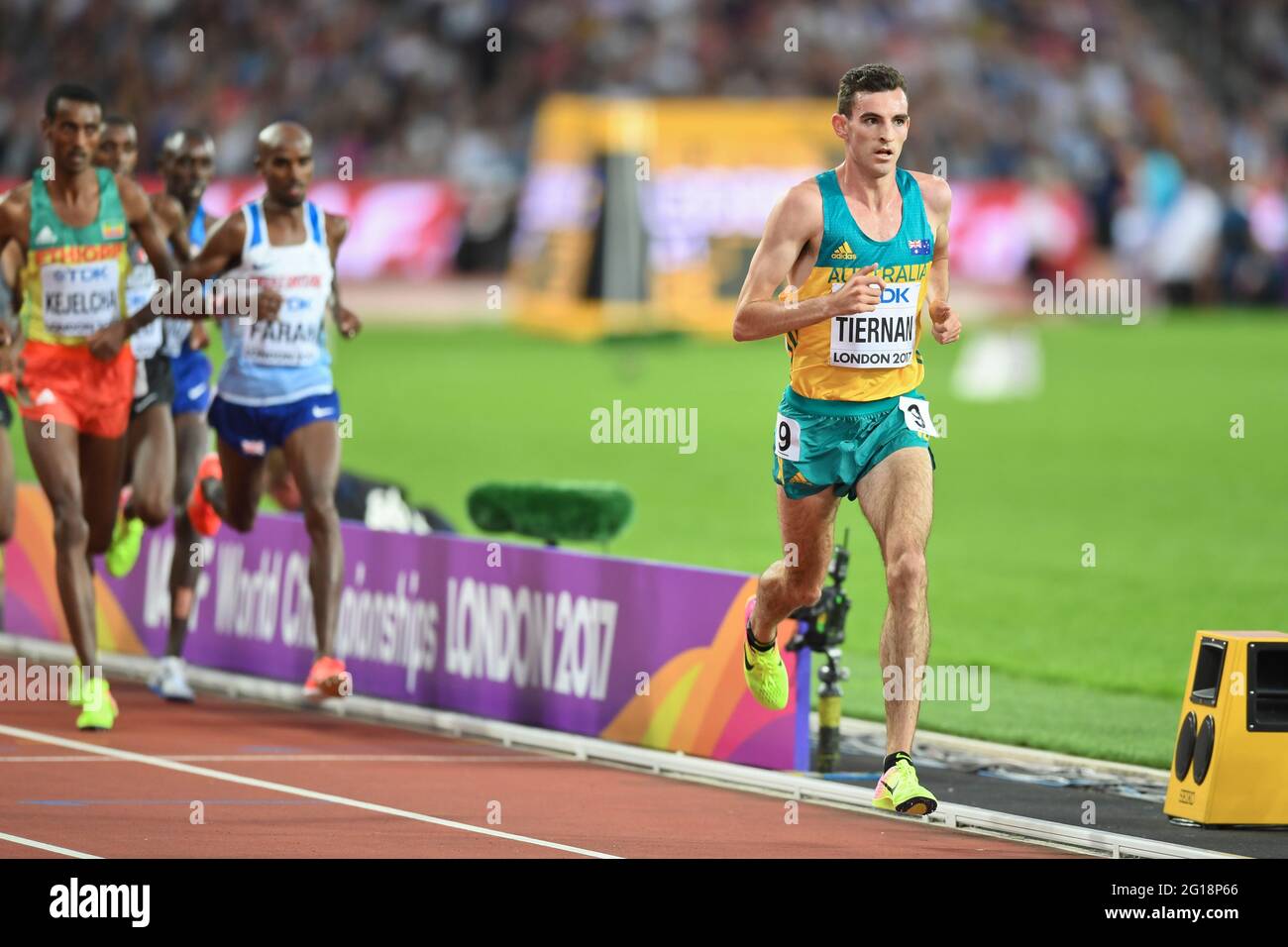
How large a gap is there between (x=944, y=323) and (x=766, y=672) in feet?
5.34

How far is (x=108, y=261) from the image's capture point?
10680mm

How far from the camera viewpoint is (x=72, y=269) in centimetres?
1060

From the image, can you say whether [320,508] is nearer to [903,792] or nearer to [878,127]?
[878,127]

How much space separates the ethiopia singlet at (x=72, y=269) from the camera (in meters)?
10.6

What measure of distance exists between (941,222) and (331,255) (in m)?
3.51

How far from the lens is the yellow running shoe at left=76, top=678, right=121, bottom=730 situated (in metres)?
10.3

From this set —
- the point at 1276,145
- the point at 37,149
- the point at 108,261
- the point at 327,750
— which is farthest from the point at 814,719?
the point at 1276,145

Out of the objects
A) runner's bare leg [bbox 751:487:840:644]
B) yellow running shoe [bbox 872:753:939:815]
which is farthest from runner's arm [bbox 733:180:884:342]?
yellow running shoe [bbox 872:753:939:815]

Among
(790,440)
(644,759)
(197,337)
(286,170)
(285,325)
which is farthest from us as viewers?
(197,337)

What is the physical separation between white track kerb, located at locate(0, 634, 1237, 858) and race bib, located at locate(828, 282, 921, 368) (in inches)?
67.7

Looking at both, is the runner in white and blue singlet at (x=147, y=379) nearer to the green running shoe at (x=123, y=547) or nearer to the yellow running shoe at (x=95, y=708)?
the green running shoe at (x=123, y=547)

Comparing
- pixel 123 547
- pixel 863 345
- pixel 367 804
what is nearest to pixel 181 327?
pixel 123 547

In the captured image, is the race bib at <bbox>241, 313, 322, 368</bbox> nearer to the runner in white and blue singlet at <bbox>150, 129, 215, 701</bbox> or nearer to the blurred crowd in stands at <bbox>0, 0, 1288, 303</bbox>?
the runner in white and blue singlet at <bbox>150, 129, 215, 701</bbox>
